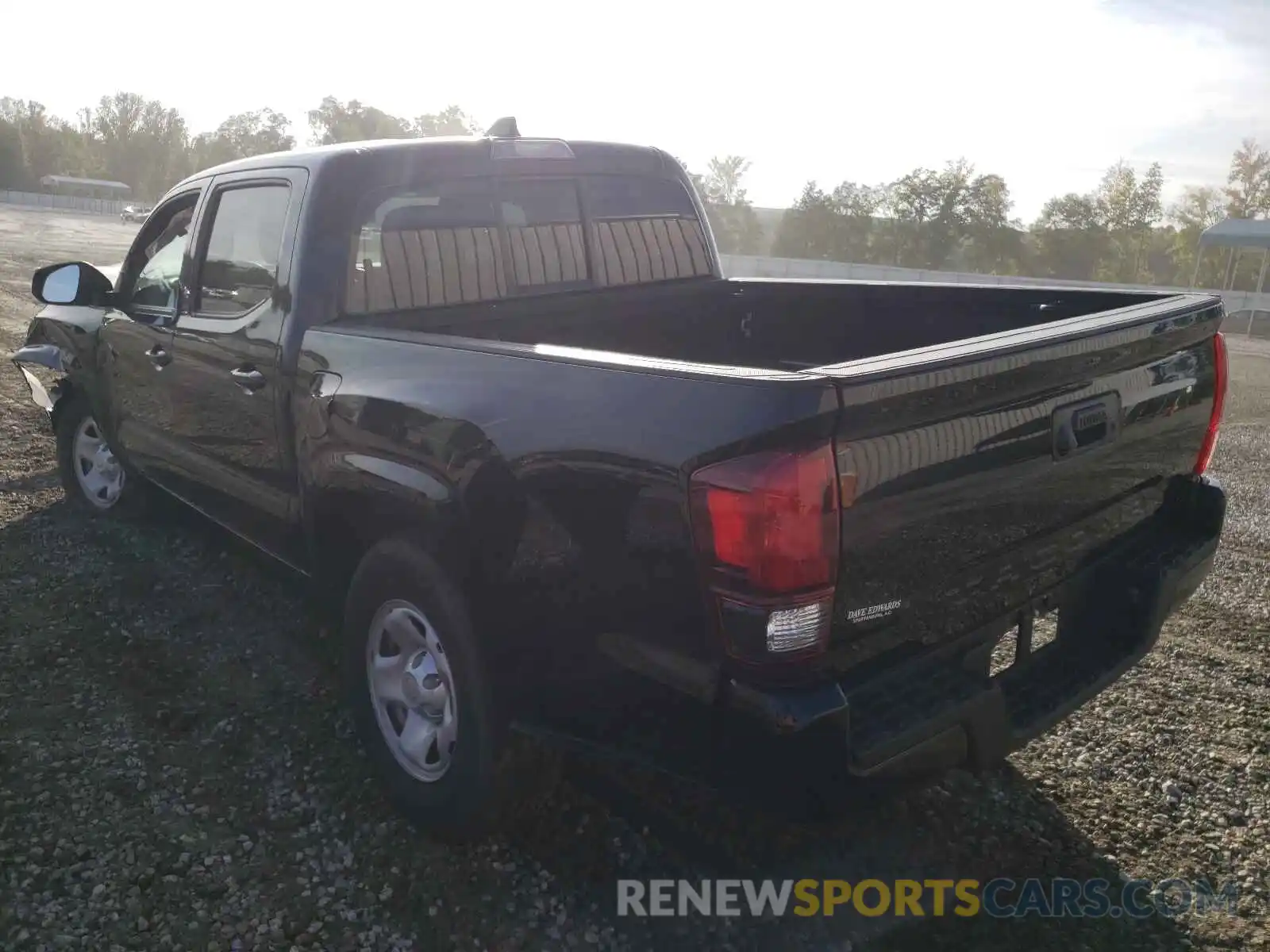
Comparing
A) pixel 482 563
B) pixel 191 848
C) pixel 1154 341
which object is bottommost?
pixel 191 848

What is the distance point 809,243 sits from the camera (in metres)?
50.7

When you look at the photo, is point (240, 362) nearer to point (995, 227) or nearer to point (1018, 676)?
point (1018, 676)

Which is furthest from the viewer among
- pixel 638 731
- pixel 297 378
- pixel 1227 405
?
pixel 1227 405

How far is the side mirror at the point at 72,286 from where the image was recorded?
4.63m

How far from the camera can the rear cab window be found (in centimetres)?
337

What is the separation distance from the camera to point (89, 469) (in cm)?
549

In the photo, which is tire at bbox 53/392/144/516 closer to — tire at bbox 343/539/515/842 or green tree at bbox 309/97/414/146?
tire at bbox 343/539/515/842

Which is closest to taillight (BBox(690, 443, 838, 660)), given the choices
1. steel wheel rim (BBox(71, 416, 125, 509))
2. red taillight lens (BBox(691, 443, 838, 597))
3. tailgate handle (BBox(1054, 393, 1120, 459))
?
red taillight lens (BBox(691, 443, 838, 597))

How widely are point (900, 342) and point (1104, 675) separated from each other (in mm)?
1612

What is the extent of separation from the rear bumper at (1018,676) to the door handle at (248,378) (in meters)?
2.16

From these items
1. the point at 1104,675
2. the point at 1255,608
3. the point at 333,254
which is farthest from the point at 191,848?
the point at 1255,608

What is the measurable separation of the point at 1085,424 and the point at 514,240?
7.03ft

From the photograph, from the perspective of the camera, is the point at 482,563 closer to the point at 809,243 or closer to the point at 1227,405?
the point at 1227,405

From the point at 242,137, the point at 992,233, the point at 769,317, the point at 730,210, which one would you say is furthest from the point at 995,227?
the point at 242,137
